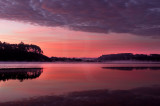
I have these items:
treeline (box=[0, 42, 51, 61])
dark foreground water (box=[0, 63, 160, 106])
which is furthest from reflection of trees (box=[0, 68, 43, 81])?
treeline (box=[0, 42, 51, 61])

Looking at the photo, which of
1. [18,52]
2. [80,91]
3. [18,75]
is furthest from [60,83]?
[18,52]

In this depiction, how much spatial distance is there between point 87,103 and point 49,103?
290cm

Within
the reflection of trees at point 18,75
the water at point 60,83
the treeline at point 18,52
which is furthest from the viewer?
the treeline at point 18,52

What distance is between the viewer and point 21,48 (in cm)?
15975

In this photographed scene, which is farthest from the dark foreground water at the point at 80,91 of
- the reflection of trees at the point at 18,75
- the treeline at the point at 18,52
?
the treeline at the point at 18,52

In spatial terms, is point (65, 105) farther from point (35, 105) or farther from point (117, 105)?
point (117, 105)

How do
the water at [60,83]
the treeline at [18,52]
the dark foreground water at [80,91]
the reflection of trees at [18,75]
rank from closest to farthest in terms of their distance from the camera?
the dark foreground water at [80,91]
the water at [60,83]
the reflection of trees at [18,75]
the treeline at [18,52]

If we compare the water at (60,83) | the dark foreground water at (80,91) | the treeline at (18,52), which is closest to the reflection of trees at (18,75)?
the water at (60,83)

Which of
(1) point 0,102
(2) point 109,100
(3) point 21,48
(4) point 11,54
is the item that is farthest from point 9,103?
(3) point 21,48

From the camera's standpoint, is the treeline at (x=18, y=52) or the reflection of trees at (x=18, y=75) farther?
the treeline at (x=18, y=52)

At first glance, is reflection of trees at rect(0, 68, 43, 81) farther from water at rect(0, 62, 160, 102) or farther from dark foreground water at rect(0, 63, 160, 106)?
dark foreground water at rect(0, 63, 160, 106)

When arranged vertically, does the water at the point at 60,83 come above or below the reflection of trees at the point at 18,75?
below

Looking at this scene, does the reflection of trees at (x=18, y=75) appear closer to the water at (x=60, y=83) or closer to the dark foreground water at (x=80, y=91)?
the water at (x=60, y=83)

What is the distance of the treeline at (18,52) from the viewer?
142 m
